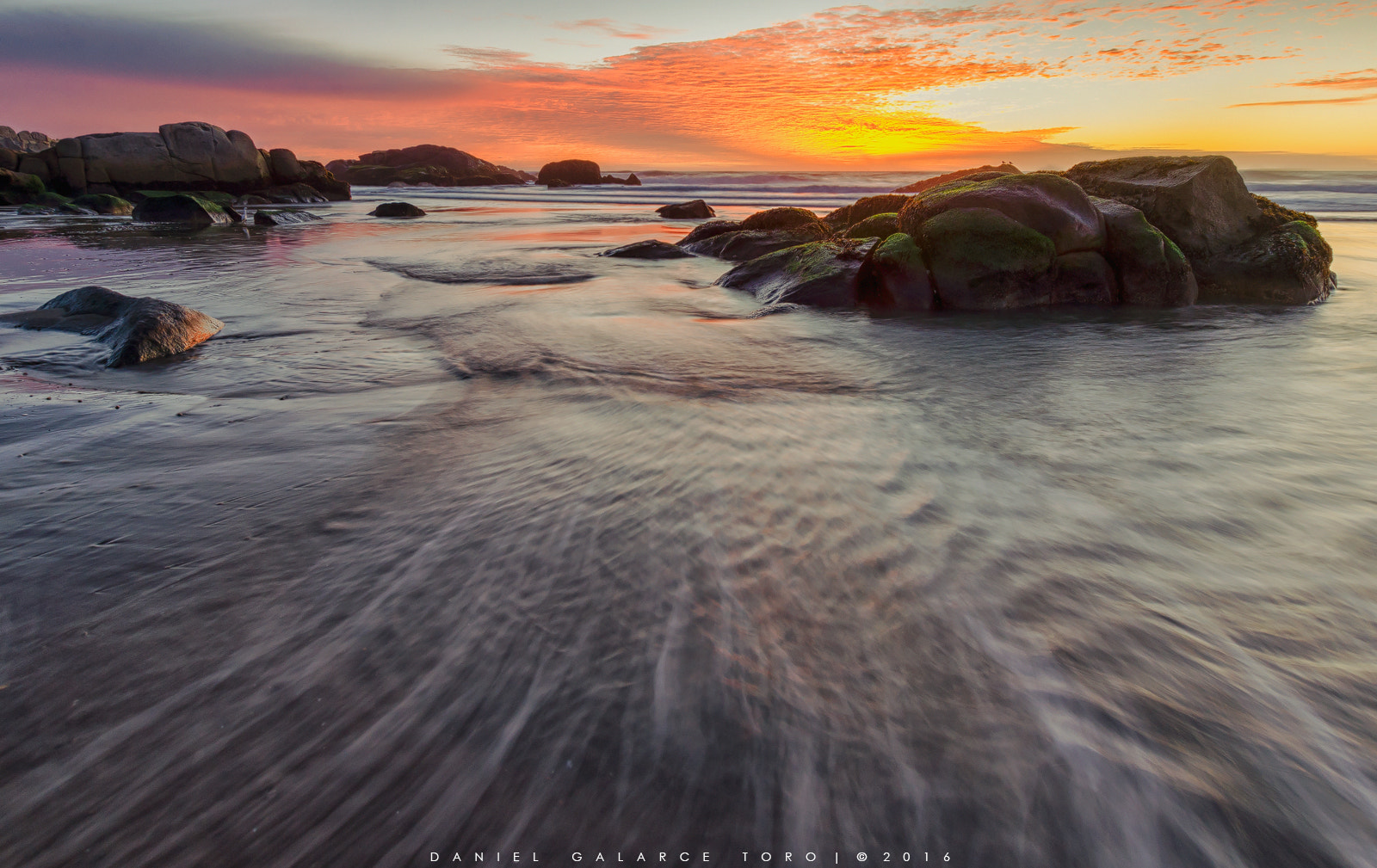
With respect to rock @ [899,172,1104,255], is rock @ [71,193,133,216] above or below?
above

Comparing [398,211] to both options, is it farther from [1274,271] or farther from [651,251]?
[1274,271]

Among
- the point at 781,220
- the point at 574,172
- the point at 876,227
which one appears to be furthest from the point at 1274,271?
the point at 574,172

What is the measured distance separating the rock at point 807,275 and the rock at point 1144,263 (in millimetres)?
3125

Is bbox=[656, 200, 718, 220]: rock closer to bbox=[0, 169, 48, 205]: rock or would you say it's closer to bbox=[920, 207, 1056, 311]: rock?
bbox=[920, 207, 1056, 311]: rock

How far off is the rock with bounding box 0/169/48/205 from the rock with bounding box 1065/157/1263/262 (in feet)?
141

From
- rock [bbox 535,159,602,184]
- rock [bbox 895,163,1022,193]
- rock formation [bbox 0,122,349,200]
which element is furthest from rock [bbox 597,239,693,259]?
rock [bbox 535,159,602,184]

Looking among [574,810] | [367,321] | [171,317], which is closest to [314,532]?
[574,810]

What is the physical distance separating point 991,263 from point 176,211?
2655 centimetres

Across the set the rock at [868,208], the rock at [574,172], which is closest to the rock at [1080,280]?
the rock at [868,208]

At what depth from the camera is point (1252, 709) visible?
1799 mm

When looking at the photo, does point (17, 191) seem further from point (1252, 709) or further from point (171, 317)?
point (1252, 709)

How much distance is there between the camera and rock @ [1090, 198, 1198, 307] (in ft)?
26.0

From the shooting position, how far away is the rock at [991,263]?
758cm

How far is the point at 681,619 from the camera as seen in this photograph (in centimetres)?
212
